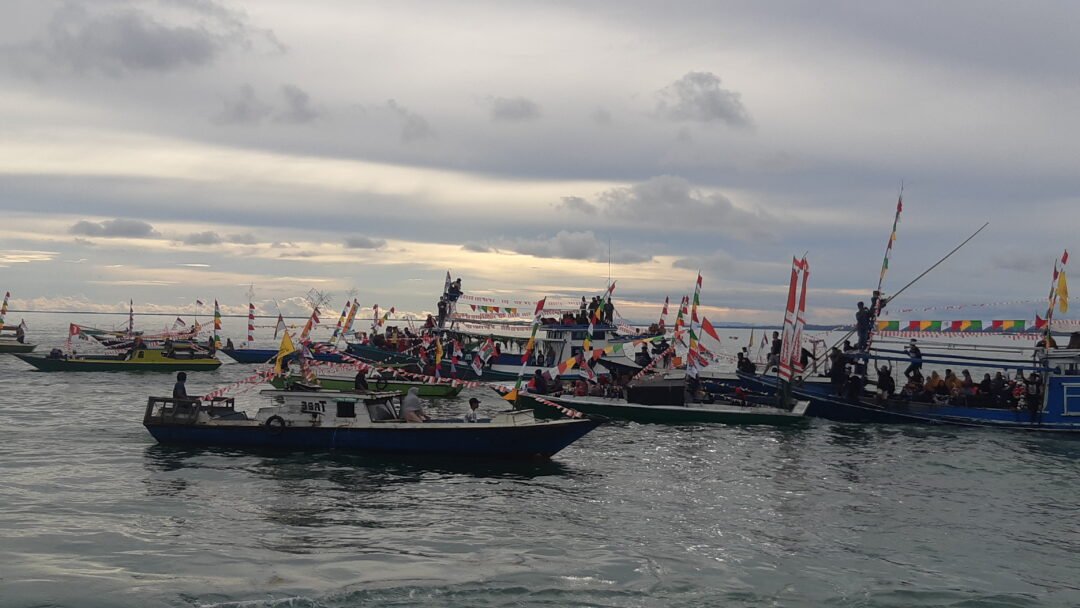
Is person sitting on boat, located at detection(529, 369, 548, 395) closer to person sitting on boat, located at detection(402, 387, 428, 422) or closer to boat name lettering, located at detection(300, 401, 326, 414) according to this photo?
person sitting on boat, located at detection(402, 387, 428, 422)

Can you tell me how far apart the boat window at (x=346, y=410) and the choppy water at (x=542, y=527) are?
4.32 ft

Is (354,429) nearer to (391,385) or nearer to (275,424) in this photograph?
(275,424)

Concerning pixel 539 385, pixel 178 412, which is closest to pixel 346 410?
pixel 178 412

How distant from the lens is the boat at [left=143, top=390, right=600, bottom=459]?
24891 millimetres

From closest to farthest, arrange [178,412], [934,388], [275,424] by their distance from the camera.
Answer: [275,424] < [178,412] < [934,388]

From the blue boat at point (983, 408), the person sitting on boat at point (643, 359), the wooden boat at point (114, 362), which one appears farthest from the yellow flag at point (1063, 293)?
the wooden boat at point (114, 362)

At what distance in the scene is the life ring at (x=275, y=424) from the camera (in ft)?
84.7

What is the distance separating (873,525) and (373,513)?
37.1 feet

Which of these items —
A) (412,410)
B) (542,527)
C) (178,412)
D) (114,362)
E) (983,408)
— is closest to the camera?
(542,527)

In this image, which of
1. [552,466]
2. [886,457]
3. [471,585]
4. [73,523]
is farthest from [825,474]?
[73,523]

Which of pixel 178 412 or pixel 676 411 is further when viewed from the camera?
pixel 676 411

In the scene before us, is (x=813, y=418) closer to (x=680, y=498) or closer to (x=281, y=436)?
(x=680, y=498)

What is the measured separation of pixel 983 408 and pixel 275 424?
28.5m

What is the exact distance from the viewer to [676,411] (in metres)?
35.3
